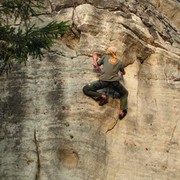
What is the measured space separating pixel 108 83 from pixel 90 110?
94 centimetres

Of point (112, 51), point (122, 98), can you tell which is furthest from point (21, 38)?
point (122, 98)

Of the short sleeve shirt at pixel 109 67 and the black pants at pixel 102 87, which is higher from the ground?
the short sleeve shirt at pixel 109 67

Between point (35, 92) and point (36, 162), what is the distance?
229cm

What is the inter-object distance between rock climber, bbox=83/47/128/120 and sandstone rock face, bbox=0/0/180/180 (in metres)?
0.21

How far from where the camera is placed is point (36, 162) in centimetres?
1614

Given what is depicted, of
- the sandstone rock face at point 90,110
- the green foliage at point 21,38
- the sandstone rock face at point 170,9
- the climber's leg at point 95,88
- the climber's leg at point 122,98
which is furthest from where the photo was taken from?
the sandstone rock face at point 170,9

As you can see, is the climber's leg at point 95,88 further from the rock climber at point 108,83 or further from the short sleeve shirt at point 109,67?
the short sleeve shirt at point 109,67

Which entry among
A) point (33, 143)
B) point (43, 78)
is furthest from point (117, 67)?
point (33, 143)

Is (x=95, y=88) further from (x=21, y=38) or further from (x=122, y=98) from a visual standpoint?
(x=21, y=38)

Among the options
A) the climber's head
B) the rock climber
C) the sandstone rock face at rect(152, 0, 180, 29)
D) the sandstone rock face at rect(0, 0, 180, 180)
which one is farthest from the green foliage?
the sandstone rock face at rect(152, 0, 180, 29)

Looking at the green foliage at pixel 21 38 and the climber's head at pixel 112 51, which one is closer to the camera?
the green foliage at pixel 21 38

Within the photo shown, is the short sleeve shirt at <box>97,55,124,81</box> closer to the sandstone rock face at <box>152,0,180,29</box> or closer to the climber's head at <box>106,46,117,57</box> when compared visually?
the climber's head at <box>106,46,117,57</box>

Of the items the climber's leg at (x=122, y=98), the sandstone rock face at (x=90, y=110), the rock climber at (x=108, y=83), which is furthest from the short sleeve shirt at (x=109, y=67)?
the sandstone rock face at (x=90, y=110)

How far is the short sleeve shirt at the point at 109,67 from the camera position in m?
17.3
